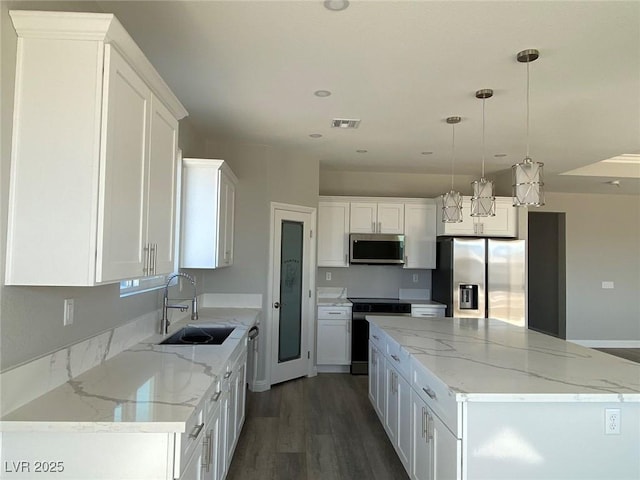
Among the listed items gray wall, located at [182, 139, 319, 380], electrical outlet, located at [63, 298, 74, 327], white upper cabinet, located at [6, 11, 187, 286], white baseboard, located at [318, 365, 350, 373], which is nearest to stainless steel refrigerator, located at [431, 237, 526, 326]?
white baseboard, located at [318, 365, 350, 373]

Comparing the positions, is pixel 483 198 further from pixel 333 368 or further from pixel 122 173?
pixel 333 368

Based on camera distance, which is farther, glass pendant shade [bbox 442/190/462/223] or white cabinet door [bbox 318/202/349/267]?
white cabinet door [bbox 318/202/349/267]

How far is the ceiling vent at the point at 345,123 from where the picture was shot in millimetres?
3662

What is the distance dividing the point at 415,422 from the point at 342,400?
1.87 m

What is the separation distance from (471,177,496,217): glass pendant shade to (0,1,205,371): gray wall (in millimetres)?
2760

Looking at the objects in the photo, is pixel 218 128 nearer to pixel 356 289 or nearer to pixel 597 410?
pixel 356 289

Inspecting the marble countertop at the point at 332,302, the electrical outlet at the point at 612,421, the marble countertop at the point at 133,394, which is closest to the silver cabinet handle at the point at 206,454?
the marble countertop at the point at 133,394

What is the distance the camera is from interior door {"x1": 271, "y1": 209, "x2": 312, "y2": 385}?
4617mm

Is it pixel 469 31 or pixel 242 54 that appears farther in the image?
pixel 242 54

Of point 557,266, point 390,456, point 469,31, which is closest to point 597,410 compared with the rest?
point 390,456

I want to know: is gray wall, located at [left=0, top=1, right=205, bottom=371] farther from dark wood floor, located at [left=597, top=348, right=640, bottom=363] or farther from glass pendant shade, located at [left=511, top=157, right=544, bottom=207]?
dark wood floor, located at [left=597, top=348, right=640, bottom=363]

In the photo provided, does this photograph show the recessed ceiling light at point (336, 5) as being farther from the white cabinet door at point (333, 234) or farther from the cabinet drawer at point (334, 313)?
the cabinet drawer at point (334, 313)

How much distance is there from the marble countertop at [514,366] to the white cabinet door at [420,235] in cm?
226

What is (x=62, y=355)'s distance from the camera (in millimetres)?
1779
